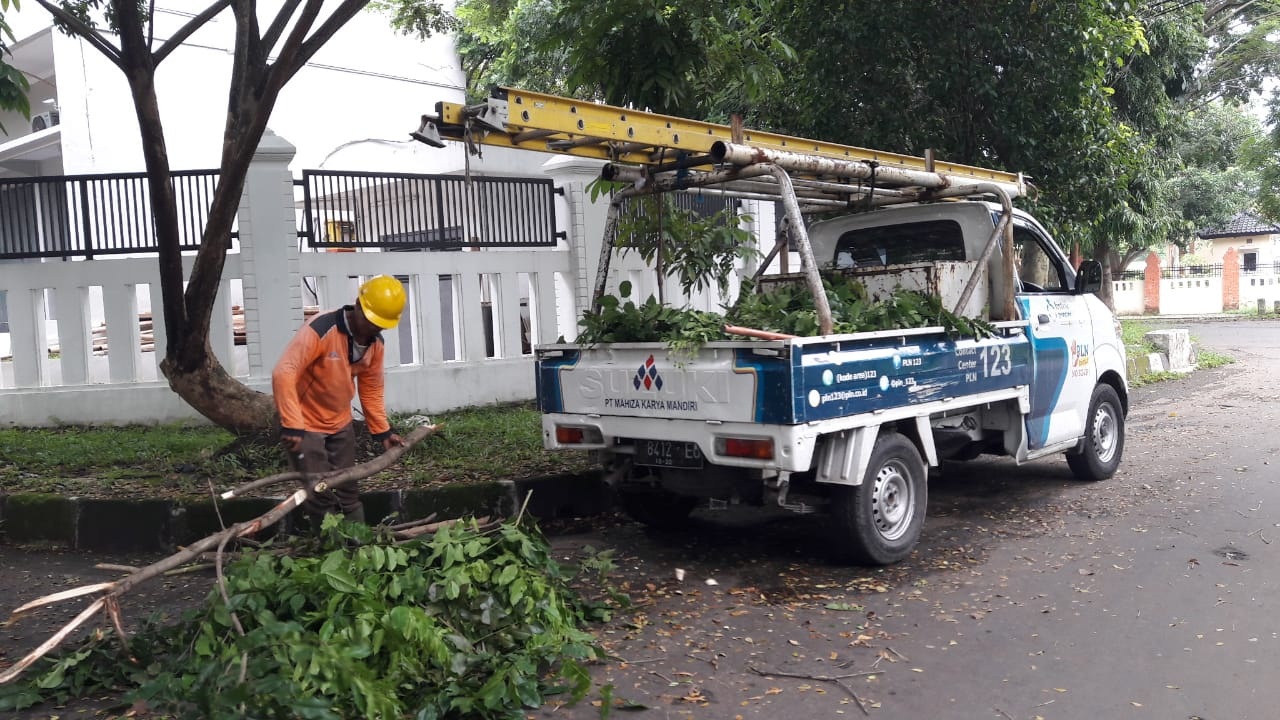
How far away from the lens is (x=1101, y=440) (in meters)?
7.88

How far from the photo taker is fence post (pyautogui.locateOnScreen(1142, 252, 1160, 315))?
37.0 meters

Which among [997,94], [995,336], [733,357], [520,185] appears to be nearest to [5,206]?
[520,185]

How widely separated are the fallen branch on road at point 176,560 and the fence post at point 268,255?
4909mm

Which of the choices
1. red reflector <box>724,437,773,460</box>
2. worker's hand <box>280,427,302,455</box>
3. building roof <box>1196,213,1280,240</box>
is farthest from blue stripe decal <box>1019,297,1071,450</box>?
building roof <box>1196,213,1280,240</box>

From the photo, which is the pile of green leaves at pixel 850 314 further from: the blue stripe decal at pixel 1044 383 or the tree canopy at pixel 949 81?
the tree canopy at pixel 949 81

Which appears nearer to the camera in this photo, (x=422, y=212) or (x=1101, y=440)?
(x=1101, y=440)

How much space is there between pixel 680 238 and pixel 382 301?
2856 mm

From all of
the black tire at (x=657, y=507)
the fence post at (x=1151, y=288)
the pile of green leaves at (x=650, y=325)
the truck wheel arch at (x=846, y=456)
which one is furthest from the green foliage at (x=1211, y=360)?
the fence post at (x=1151, y=288)

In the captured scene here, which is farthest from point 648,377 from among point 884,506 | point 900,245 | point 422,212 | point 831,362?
point 422,212

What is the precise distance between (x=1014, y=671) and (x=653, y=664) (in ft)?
4.82

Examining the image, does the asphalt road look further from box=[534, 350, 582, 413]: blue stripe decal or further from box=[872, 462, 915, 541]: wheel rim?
box=[534, 350, 582, 413]: blue stripe decal

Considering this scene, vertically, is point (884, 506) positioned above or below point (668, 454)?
below

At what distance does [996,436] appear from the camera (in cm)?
697

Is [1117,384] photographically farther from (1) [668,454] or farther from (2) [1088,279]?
(1) [668,454]
